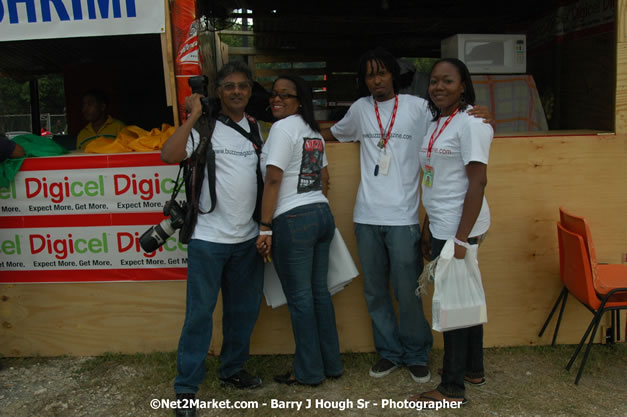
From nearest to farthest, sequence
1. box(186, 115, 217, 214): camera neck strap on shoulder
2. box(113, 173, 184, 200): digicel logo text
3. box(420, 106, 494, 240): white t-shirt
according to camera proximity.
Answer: box(420, 106, 494, 240): white t-shirt < box(186, 115, 217, 214): camera neck strap on shoulder < box(113, 173, 184, 200): digicel logo text

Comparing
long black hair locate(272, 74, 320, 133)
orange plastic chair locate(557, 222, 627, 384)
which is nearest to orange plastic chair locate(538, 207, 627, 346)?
orange plastic chair locate(557, 222, 627, 384)

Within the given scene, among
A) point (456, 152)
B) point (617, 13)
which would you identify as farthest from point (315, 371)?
point (617, 13)

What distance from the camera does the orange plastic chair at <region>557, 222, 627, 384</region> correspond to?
317 cm

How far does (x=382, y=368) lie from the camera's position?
345 cm

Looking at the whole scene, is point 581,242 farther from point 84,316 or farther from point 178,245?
point 84,316

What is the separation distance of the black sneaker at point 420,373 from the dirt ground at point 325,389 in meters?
0.03

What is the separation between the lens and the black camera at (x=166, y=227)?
9.82ft

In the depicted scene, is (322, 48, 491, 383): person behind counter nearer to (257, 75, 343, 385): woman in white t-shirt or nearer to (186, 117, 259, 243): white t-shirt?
(257, 75, 343, 385): woman in white t-shirt

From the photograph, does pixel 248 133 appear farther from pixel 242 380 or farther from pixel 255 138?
pixel 242 380

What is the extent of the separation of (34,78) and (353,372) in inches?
254

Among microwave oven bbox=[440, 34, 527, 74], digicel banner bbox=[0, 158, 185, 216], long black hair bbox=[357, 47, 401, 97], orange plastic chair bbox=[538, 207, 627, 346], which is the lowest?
orange plastic chair bbox=[538, 207, 627, 346]

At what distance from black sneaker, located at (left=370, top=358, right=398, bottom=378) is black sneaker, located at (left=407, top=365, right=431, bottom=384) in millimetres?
132

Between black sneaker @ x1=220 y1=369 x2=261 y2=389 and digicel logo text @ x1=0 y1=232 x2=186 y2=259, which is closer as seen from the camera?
black sneaker @ x1=220 y1=369 x2=261 y2=389

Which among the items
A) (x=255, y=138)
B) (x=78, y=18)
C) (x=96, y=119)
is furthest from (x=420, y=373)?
(x=96, y=119)
